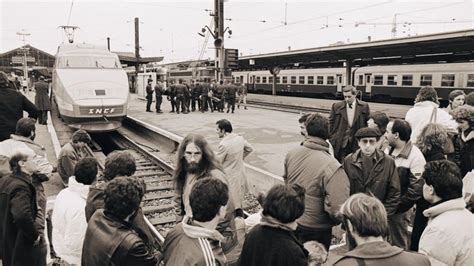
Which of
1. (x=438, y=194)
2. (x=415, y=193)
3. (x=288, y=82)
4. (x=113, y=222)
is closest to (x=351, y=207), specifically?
(x=438, y=194)

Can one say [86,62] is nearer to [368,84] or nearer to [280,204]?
[280,204]

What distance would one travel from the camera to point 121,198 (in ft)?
8.07

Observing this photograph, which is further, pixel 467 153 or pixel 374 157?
pixel 467 153

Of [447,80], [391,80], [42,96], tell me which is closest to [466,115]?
[42,96]

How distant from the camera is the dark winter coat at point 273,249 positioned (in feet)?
7.13

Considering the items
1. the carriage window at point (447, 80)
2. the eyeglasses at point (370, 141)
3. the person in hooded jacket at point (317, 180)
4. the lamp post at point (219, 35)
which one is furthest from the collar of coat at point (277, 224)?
the carriage window at point (447, 80)

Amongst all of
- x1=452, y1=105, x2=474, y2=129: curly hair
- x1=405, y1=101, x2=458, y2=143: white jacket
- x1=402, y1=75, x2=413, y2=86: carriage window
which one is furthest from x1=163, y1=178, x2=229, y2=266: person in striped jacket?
x1=402, y1=75, x2=413, y2=86: carriage window

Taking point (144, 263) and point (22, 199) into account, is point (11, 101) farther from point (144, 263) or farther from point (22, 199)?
point (144, 263)

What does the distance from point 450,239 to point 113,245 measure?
210 cm

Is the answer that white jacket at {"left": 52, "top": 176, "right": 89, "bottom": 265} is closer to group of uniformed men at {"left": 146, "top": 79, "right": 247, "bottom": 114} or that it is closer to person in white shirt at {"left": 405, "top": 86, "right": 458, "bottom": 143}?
person in white shirt at {"left": 405, "top": 86, "right": 458, "bottom": 143}

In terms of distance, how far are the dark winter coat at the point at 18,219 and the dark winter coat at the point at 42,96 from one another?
11343 millimetres

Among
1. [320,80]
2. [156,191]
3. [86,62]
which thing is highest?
[86,62]

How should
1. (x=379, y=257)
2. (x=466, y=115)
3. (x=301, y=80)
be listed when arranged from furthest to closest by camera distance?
(x=301, y=80), (x=466, y=115), (x=379, y=257)

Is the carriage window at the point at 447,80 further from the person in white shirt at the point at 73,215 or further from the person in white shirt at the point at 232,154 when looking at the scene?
the person in white shirt at the point at 73,215
